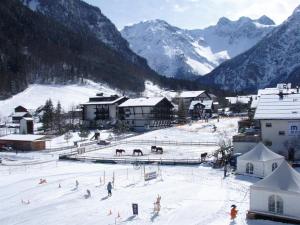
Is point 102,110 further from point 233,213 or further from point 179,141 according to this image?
point 233,213

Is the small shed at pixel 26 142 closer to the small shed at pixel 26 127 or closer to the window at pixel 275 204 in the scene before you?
the small shed at pixel 26 127

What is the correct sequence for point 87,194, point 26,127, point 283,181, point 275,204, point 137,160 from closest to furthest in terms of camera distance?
point 275,204
point 283,181
point 87,194
point 137,160
point 26,127

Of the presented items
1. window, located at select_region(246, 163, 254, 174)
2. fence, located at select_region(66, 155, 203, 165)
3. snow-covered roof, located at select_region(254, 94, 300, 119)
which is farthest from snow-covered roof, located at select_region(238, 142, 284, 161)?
snow-covered roof, located at select_region(254, 94, 300, 119)

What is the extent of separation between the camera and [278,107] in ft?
163

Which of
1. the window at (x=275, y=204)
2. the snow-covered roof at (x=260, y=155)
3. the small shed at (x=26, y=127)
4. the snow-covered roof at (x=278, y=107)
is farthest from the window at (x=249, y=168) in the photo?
the small shed at (x=26, y=127)

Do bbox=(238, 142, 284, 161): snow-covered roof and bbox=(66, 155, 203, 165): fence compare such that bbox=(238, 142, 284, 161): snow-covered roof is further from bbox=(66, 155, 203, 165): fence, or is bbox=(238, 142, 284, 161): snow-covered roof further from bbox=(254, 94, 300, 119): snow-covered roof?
bbox=(254, 94, 300, 119): snow-covered roof

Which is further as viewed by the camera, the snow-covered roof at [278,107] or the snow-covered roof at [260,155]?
the snow-covered roof at [278,107]

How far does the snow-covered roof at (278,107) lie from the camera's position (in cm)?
4824

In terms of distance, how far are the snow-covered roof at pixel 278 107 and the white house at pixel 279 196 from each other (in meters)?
19.5

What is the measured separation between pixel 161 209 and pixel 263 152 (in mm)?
14082

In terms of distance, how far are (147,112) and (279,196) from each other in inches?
2612

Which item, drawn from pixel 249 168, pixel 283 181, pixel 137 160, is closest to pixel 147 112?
pixel 137 160

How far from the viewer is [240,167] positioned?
41.3m

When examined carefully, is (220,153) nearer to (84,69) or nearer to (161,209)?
(161,209)
